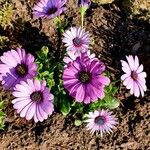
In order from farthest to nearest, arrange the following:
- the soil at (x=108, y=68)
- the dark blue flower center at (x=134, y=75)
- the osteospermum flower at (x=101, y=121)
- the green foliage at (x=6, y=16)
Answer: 1. the green foliage at (x=6, y=16)
2. the soil at (x=108, y=68)
3. the osteospermum flower at (x=101, y=121)
4. the dark blue flower center at (x=134, y=75)

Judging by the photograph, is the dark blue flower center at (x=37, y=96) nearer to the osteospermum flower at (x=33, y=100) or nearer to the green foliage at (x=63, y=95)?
the osteospermum flower at (x=33, y=100)

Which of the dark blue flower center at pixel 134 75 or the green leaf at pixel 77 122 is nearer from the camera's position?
the dark blue flower center at pixel 134 75

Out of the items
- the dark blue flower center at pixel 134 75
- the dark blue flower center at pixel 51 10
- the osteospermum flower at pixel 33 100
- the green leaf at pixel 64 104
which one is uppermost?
the dark blue flower center at pixel 51 10

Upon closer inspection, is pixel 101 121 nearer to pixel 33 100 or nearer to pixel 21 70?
pixel 33 100

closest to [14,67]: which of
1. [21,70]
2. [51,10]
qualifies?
[21,70]

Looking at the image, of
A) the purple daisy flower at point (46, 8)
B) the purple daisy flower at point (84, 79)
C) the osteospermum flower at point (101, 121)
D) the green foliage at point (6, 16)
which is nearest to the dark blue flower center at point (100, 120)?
the osteospermum flower at point (101, 121)

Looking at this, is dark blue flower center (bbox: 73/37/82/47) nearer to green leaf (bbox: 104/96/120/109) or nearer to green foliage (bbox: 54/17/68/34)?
green foliage (bbox: 54/17/68/34)

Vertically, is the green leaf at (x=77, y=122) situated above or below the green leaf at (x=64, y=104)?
below
